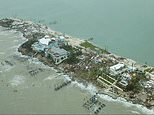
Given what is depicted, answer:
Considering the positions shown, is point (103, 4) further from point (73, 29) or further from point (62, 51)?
point (62, 51)

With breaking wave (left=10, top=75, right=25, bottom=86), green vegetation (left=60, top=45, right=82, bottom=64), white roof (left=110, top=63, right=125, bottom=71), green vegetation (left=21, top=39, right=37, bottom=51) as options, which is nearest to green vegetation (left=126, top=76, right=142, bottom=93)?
white roof (left=110, top=63, right=125, bottom=71)

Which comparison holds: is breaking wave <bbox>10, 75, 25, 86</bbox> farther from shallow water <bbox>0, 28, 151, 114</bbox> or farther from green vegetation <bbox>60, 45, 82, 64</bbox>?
green vegetation <bbox>60, 45, 82, 64</bbox>

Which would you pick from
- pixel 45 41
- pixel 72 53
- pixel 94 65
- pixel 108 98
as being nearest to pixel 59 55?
pixel 72 53

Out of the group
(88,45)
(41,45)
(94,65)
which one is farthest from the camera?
(88,45)

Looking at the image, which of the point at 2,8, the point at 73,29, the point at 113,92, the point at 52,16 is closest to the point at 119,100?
the point at 113,92

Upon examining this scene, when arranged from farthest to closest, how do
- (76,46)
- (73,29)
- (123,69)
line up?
(73,29)
(76,46)
(123,69)

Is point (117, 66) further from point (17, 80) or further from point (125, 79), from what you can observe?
point (17, 80)

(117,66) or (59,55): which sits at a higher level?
(117,66)
